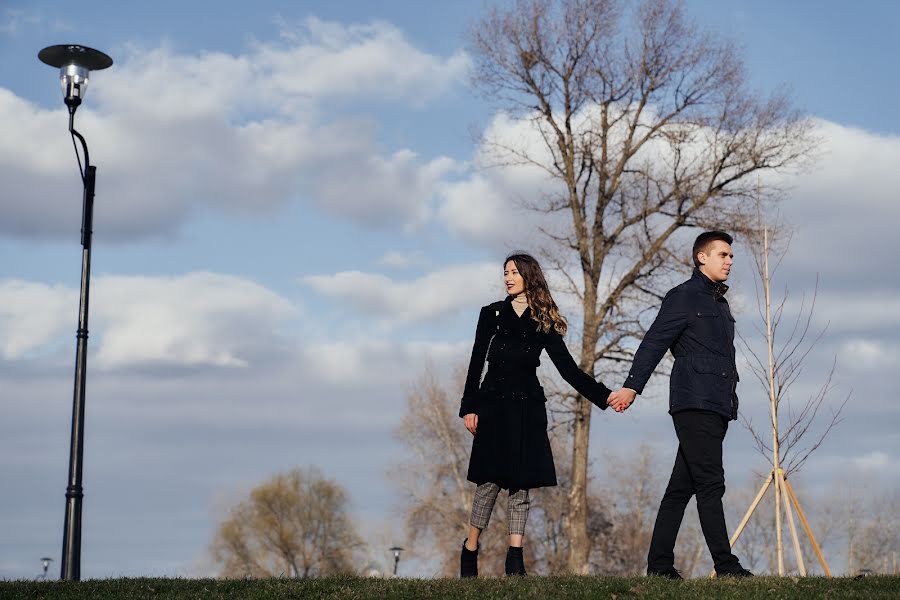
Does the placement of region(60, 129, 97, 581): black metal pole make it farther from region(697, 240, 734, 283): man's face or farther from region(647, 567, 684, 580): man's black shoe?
region(697, 240, 734, 283): man's face

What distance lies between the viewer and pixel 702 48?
23.9 meters

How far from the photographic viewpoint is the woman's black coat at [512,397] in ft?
27.5

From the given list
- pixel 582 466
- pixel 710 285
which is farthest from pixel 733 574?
pixel 582 466

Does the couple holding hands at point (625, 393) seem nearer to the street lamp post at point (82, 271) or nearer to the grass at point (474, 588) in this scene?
the grass at point (474, 588)

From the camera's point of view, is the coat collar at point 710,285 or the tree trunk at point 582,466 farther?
the tree trunk at point 582,466

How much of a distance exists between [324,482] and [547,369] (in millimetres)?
27188

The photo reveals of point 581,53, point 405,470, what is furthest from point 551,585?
point 405,470

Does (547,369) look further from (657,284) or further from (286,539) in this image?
(286,539)

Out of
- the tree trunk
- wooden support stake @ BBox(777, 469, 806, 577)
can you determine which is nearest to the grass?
wooden support stake @ BBox(777, 469, 806, 577)

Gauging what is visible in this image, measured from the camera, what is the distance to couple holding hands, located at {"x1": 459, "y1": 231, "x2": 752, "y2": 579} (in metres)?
7.83

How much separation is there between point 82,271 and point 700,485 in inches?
322

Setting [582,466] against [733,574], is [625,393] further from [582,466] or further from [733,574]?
[582,466]

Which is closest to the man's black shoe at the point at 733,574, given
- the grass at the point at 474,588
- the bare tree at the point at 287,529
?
the grass at the point at 474,588

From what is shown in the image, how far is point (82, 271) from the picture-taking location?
496 inches
